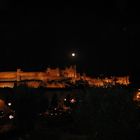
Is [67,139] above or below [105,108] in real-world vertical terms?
below

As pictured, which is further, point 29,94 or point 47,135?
point 29,94

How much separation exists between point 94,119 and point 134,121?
198 cm

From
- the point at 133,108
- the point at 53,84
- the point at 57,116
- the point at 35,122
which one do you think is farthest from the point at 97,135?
the point at 53,84

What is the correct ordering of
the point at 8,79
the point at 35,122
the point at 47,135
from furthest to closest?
the point at 8,79
the point at 35,122
the point at 47,135

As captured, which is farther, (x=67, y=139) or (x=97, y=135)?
(x=67, y=139)

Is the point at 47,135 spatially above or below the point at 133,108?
below

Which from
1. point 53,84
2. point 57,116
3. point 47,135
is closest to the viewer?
point 47,135

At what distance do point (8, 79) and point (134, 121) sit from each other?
86268 mm

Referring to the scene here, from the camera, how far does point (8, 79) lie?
10575 cm

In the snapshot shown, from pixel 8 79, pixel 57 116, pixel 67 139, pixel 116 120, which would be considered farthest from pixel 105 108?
pixel 8 79

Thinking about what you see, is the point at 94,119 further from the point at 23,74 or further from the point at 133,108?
the point at 23,74

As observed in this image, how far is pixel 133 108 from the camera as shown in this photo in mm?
21062

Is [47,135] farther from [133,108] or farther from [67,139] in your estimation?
[133,108]

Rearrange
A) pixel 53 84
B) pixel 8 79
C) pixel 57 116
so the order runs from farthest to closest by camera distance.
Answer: pixel 8 79, pixel 53 84, pixel 57 116
